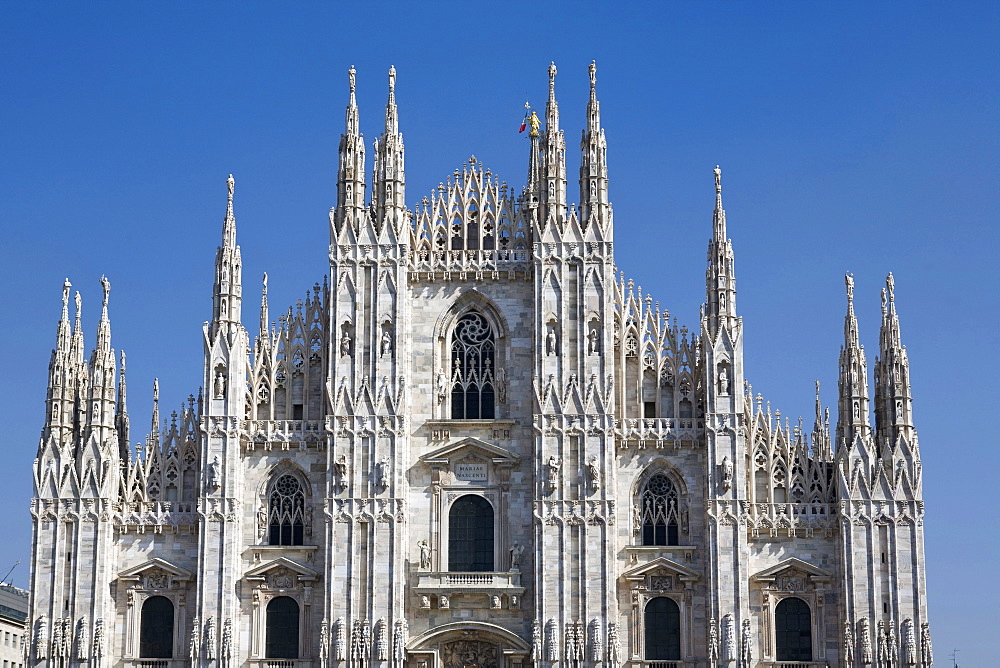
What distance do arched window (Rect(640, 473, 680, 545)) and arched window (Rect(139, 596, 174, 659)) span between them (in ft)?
54.9

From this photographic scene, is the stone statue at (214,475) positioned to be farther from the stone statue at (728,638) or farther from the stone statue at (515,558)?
the stone statue at (728,638)

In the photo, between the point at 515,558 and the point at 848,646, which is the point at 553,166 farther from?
the point at 848,646

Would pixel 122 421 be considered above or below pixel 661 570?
above

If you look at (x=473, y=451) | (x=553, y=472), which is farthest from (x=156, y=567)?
(x=553, y=472)

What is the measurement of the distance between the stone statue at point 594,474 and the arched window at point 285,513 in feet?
33.4

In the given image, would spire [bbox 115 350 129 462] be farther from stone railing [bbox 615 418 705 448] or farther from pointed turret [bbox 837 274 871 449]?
pointed turret [bbox 837 274 871 449]

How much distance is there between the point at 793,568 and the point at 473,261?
1560 centimetres

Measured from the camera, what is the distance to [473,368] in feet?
191

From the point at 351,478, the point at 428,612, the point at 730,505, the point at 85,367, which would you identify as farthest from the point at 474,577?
the point at 85,367

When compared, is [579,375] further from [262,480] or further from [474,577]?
[262,480]

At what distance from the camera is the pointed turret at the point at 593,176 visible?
58.5 metres

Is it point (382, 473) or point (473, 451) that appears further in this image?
point (473, 451)

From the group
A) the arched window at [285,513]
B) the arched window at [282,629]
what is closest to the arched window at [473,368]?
the arched window at [285,513]

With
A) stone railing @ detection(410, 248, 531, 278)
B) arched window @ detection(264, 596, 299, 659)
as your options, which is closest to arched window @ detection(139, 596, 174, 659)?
arched window @ detection(264, 596, 299, 659)
